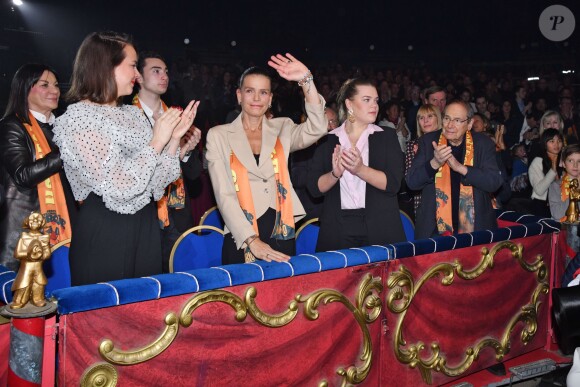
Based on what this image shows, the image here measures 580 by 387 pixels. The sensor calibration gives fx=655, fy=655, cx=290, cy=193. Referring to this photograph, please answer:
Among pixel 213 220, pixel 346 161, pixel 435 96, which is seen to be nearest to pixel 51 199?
pixel 213 220

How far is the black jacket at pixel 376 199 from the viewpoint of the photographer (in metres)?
3.68

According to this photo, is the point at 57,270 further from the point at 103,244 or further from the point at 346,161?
the point at 346,161

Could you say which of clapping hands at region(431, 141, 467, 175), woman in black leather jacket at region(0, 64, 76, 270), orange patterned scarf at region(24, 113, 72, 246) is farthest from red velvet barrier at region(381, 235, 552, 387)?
orange patterned scarf at region(24, 113, 72, 246)

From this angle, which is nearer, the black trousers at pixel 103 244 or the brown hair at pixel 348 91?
the black trousers at pixel 103 244

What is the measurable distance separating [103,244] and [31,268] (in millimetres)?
691

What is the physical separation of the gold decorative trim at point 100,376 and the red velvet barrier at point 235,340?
0.04 ft

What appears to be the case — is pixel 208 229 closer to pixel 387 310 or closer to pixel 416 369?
pixel 387 310

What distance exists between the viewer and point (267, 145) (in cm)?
348

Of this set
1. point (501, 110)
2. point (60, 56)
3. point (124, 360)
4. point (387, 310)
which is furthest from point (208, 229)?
point (60, 56)

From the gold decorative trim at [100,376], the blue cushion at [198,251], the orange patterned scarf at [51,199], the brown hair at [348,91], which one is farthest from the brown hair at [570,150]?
the gold decorative trim at [100,376]

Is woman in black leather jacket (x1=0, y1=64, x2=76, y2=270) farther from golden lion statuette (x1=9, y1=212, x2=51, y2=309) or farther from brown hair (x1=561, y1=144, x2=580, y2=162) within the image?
brown hair (x1=561, y1=144, x2=580, y2=162)

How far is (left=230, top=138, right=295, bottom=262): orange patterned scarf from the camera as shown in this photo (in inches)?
133

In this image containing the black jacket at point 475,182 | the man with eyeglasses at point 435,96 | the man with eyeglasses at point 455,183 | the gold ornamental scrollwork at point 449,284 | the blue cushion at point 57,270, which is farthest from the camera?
the man with eyeglasses at point 435,96

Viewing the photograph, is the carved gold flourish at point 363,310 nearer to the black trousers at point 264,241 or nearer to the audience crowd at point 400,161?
the audience crowd at point 400,161
